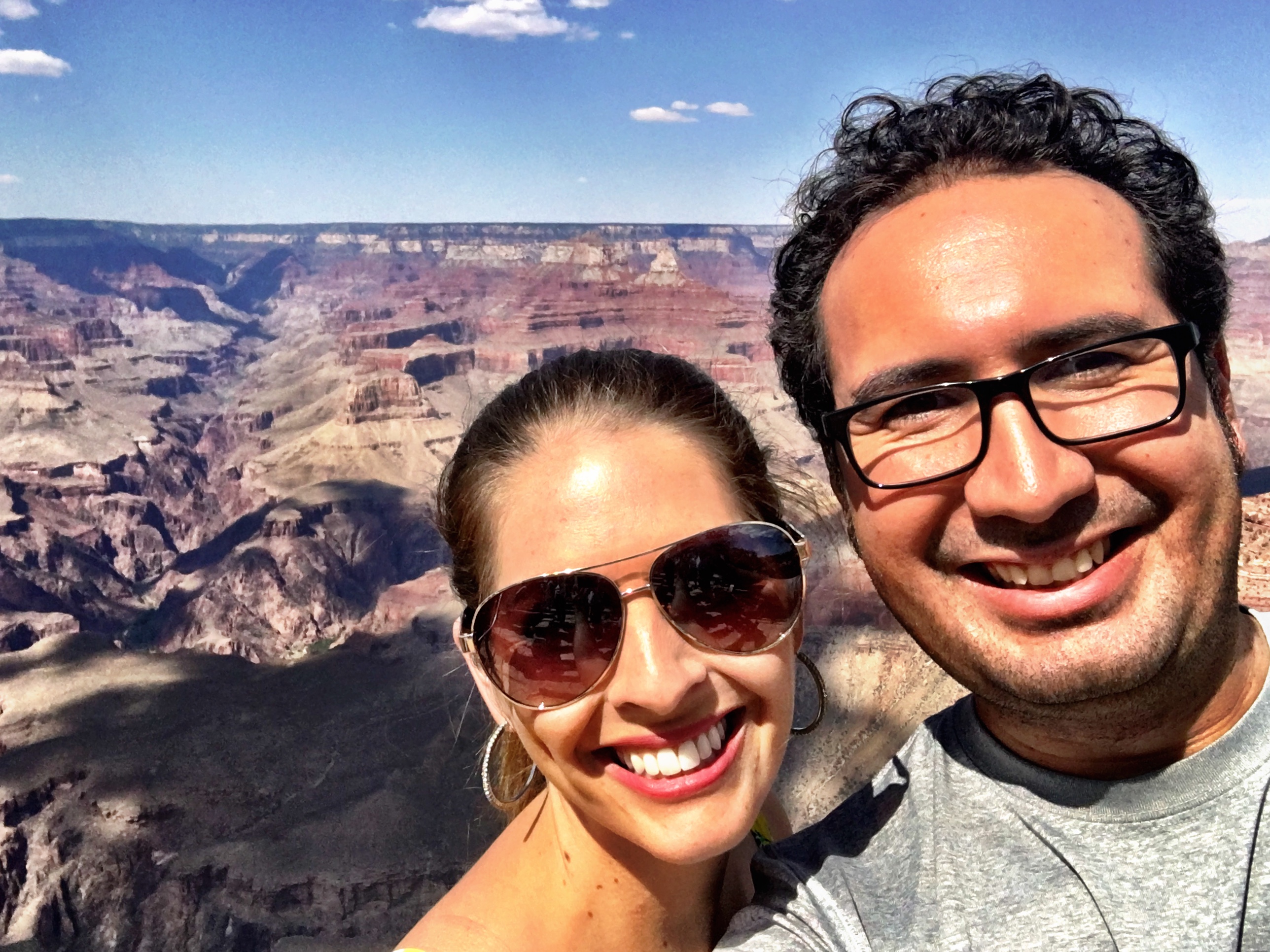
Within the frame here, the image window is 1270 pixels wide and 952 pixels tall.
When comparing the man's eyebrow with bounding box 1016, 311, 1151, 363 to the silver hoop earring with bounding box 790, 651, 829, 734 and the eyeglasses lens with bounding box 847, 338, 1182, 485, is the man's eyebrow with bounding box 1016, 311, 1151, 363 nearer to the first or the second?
the eyeglasses lens with bounding box 847, 338, 1182, 485

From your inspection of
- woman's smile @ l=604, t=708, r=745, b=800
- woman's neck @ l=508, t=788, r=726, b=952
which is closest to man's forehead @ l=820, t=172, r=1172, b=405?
woman's smile @ l=604, t=708, r=745, b=800

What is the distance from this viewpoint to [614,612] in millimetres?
1808

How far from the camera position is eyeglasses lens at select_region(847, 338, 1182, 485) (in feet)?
5.52

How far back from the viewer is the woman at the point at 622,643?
1.78m

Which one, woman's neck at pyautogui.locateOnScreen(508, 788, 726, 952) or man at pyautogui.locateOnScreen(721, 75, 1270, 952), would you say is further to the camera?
woman's neck at pyautogui.locateOnScreen(508, 788, 726, 952)

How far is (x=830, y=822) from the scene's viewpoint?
2088 millimetres

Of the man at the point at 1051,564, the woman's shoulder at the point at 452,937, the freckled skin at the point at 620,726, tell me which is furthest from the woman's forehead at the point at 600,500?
the woman's shoulder at the point at 452,937

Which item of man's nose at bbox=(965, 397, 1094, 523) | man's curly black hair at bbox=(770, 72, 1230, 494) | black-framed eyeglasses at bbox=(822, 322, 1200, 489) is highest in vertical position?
man's curly black hair at bbox=(770, 72, 1230, 494)

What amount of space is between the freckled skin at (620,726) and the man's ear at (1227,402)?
40.0 inches

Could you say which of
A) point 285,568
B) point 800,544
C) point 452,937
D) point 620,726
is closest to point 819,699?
point 800,544

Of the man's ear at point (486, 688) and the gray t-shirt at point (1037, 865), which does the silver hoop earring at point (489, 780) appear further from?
the gray t-shirt at point (1037, 865)

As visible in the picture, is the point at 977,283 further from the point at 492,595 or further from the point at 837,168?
the point at 492,595

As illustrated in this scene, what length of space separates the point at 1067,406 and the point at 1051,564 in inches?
11.6

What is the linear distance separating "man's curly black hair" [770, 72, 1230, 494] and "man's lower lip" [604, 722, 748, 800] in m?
0.76
